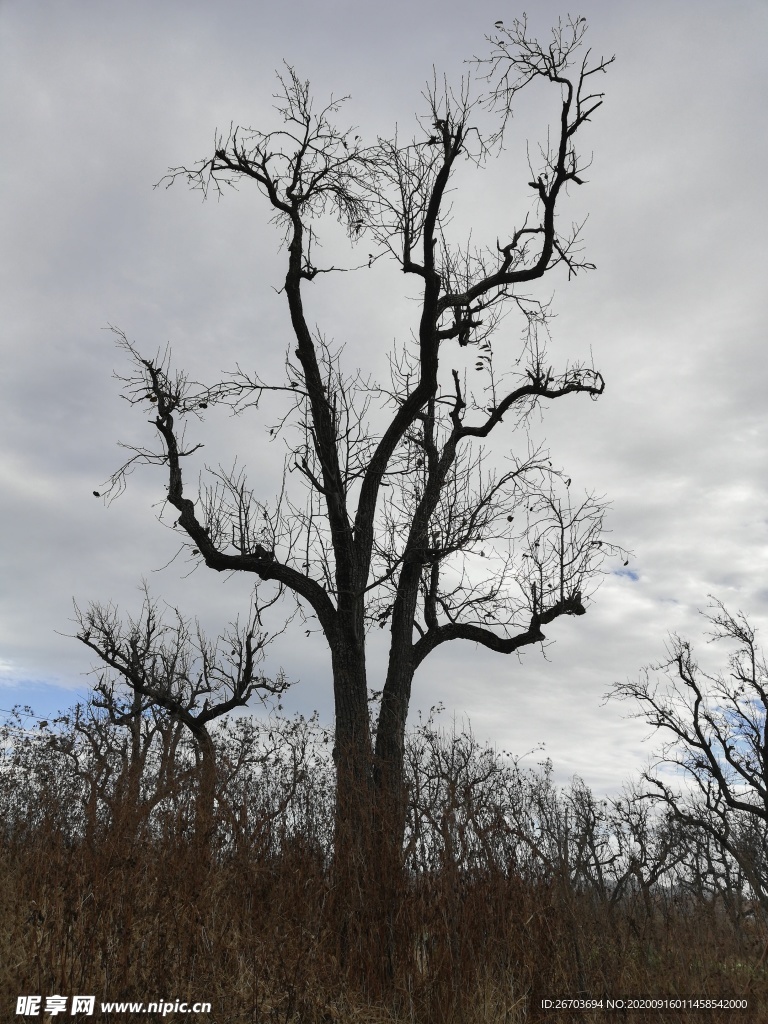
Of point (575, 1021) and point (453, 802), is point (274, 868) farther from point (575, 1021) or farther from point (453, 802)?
point (575, 1021)

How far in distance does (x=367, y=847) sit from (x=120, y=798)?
239 centimetres

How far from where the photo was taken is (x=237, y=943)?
17.9 feet

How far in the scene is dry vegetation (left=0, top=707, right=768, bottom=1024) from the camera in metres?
4.89

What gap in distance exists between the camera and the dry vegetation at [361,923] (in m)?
4.89

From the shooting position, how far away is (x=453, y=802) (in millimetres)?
5801

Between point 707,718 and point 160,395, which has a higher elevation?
point 160,395

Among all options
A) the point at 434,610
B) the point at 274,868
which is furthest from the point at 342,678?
the point at 274,868

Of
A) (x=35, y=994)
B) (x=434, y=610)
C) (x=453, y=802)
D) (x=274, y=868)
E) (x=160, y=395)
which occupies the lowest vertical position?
(x=35, y=994)

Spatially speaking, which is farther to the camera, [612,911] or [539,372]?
[539,372]

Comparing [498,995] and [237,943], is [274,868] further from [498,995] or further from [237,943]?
[498,995]

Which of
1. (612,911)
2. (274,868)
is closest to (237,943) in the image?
(274,868)

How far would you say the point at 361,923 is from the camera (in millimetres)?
5590

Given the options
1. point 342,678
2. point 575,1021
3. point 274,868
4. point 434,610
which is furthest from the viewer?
point 434,610

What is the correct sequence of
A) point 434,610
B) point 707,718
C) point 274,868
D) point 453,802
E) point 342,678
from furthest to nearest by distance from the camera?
point 707,718
point 434,610
point 342,678
point 274,868
point 453,802
